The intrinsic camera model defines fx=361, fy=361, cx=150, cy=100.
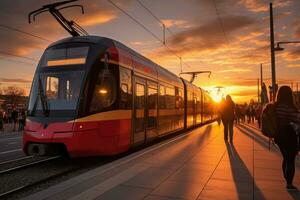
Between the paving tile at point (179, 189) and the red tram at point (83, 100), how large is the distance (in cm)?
304

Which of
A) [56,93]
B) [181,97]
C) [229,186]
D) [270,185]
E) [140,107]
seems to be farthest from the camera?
[181,97]

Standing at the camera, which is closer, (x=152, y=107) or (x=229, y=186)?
(x=229, y=186)

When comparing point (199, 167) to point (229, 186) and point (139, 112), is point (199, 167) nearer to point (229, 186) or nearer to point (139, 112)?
point (229, 186)

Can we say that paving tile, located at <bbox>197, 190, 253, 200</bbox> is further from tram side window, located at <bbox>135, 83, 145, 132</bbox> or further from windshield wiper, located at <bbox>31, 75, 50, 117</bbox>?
tram side window, located at <bbox>135, 83, 145, 132</bbox>

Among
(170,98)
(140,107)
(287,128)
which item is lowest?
(287,128)

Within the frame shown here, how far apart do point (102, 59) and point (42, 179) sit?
11.1ft

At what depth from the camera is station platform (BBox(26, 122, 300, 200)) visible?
5793 millimetres

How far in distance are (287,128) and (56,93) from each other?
5813mm

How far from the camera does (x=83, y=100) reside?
353 inches

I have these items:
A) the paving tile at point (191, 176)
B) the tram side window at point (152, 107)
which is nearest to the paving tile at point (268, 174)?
the paving tile at point (191, 176)

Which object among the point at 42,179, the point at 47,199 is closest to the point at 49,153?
the point at 42,179

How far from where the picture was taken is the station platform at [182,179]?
19.0 ft

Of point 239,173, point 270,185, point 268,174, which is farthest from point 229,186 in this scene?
point 268,174

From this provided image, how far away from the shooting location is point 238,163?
8.88 meters
